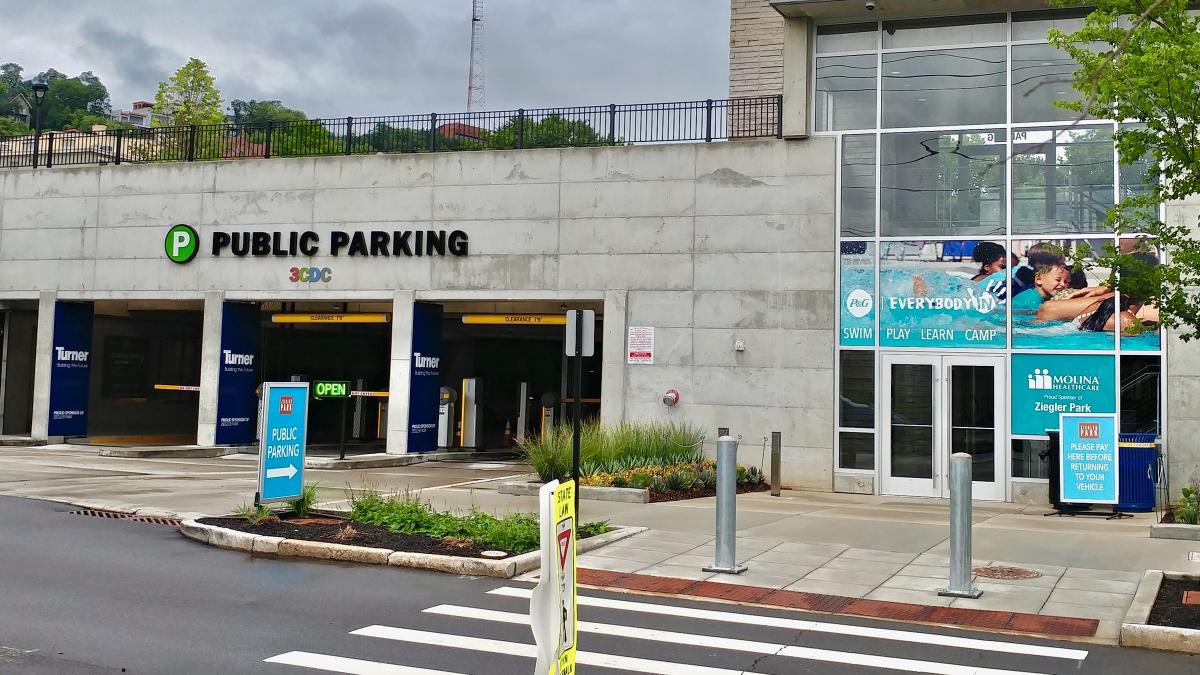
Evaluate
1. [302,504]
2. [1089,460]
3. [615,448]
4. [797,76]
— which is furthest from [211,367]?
[1089,460]

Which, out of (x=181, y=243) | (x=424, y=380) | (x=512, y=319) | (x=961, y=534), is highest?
(x=181, y=243)

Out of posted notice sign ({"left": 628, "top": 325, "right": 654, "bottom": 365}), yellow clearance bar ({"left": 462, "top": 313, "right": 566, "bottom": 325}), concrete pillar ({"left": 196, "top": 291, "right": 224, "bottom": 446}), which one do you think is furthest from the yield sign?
concrete pillar ({"left": 196, "top": 291, "right": 224, "bottom": 446})

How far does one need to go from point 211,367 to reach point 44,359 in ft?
16.1

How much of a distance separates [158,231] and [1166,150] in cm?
2322

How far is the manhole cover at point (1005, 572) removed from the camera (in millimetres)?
11406

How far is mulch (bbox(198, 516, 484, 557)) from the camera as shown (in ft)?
39.0

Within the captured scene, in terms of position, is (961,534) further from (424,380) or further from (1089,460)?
(424,380)

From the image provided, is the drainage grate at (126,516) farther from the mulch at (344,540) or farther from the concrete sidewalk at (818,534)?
the mulch at (344,540)

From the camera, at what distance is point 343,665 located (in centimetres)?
761

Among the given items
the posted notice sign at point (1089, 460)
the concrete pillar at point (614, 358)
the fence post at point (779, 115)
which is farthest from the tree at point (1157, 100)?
the concrete pillar at point (614, 358)

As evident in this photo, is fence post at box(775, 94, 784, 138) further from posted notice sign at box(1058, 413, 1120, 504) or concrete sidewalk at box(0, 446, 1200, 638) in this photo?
posted notice sign at box(1058, 413, 1120, 504)

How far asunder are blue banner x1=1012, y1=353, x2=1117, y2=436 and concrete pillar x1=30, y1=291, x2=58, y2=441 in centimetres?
2256

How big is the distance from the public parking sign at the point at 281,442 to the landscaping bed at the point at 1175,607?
955 cm

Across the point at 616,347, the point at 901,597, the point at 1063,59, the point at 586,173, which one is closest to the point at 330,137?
the point at 586,173
